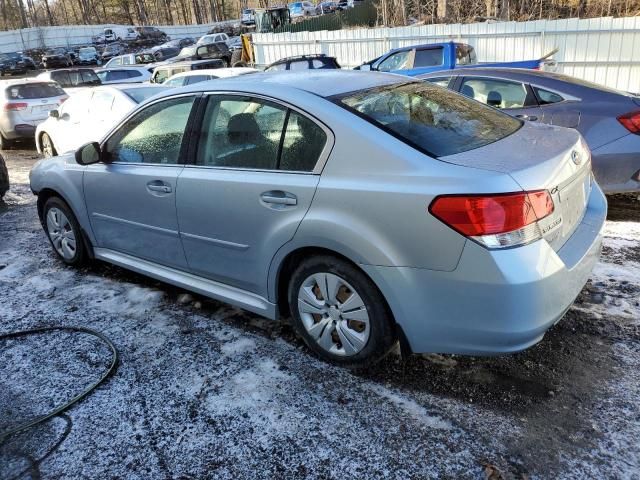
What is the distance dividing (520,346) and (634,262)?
7.26ft

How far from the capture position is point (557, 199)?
104 inches

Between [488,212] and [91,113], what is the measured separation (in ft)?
27.2

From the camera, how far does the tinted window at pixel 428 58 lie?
41.8 ft

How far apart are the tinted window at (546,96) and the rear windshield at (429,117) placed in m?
2.74

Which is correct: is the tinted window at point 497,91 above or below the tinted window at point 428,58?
above

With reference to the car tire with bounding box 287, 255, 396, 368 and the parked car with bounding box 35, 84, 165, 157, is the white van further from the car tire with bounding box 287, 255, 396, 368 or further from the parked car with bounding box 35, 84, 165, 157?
the car tire with bounding box 287, 255, 396, 368

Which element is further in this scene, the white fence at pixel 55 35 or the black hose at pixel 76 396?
the white fence at pixel 55 35

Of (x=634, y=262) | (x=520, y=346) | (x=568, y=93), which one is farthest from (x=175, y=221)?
(x=568, y=93)

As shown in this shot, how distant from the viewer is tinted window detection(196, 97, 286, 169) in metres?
3.14

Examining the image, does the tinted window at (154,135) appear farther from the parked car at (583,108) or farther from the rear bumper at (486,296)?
the parked car at (583,108)

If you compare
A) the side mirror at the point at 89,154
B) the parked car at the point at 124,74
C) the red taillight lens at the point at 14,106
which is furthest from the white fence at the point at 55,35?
the side mirror at the point at 89,154

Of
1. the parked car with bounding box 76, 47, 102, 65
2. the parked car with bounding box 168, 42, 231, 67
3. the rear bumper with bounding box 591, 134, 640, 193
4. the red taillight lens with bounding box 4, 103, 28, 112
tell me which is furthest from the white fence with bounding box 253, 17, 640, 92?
the parked car with bounding box 76, 47, 102, 65

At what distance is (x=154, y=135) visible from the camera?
12.7 ft

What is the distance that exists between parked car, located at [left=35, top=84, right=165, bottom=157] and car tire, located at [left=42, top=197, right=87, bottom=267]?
3.72 metres
